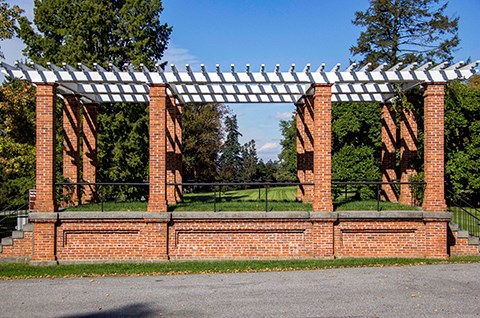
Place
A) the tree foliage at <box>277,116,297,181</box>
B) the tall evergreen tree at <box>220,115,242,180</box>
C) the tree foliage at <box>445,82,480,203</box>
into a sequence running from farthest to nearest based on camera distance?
the tall evergreen tree at <box>220,115,242,180</box> < the tree foliage at <box>277,116,297,181</box> < the tree foliage at <box>445,82,480,203</box>

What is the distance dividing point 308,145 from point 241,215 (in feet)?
16.3

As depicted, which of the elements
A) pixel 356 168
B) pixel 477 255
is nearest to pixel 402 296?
pixel 477 255

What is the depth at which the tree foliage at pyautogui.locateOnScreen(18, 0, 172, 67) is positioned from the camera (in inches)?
967

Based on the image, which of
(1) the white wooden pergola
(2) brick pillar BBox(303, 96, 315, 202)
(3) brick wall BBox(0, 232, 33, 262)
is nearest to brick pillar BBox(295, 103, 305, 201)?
(2) brick pillar BBox(303, 96, 315, 202)

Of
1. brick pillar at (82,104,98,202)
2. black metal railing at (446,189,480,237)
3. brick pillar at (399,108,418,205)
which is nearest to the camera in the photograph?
black metal railing at (446,189,480,237)

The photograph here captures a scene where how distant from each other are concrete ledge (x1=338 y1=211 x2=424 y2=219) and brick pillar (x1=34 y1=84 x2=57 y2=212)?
711 centimetres

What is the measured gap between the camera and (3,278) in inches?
414

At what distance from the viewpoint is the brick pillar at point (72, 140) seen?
15.1 metres

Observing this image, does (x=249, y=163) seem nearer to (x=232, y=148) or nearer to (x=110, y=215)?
(x=232, y=148)

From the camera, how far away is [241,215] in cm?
1197

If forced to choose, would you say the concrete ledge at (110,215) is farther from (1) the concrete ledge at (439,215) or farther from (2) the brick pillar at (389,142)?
(2) the brick pillar at (389,142)

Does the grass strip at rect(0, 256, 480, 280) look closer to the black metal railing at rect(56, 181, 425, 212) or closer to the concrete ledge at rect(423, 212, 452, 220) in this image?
the concrete ledge at rect(423, 212, 452, 220)

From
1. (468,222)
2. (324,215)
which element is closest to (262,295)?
(324,215)

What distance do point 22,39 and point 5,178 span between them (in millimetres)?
7212
